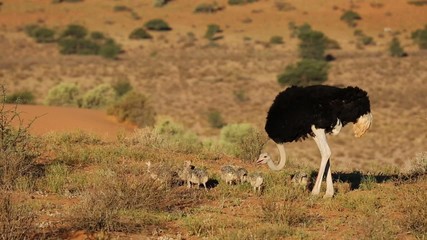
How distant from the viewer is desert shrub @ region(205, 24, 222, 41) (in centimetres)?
6194

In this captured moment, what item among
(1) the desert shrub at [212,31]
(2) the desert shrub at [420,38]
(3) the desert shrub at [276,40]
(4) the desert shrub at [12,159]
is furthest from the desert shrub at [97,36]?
(4) the desert shrub at [12,159]

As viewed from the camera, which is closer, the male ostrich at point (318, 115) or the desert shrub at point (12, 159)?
the desert shrub at point (12, 159)

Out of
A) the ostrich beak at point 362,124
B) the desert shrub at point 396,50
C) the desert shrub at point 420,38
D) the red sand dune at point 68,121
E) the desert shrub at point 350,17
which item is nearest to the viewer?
the ostrich beak at point 362,124

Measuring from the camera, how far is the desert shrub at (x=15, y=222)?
6.81 m

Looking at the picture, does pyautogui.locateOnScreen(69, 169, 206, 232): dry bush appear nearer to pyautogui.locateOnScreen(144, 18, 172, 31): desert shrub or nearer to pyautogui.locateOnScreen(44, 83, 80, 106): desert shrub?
pyautogui.locateOnScreen(44, 83, 80, 106): desert shrub

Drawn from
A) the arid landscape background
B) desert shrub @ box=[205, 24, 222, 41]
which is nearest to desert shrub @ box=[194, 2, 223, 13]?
the arid landscape background

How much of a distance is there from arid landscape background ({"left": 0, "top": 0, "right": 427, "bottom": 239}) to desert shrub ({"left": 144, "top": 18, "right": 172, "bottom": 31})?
5.48 ft

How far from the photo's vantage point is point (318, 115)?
9758 mm

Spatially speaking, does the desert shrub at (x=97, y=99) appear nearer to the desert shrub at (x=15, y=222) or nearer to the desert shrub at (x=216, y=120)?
the desert shrub at (x=216, y=120)

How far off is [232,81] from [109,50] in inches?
520

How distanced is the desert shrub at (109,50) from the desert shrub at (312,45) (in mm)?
14165

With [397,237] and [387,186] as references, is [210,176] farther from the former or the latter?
[397,237]

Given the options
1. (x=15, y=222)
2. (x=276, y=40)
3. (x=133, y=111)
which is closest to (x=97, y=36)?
(x=276, y=40)

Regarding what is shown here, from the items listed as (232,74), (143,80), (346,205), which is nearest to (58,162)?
(346,205)
